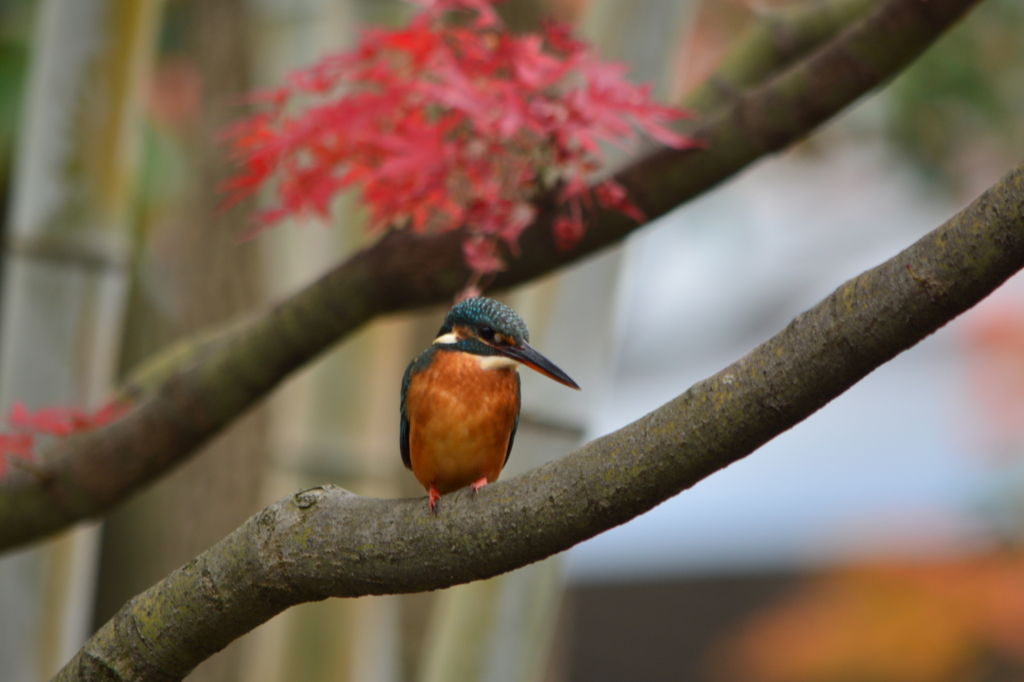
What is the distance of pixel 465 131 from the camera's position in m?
2.29

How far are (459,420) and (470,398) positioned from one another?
0.15 feet

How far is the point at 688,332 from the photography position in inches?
311

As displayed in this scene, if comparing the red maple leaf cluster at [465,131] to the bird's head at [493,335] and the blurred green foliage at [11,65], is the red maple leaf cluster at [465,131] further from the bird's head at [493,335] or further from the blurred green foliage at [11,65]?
the blurred green foliage at [11,65]

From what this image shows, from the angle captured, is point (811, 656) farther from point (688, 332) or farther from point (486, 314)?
point (486, 314)

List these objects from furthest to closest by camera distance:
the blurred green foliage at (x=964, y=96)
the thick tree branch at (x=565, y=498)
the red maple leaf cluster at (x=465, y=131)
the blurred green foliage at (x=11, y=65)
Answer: the blurred green foliage at (x=11, y=65), the blurred green foliage at (x=964, y=96), the red maple leaf cluster at (x=465, y=131), the thick tree branch at (x=565, y=498)

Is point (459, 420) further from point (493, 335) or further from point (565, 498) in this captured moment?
point (565, 498)

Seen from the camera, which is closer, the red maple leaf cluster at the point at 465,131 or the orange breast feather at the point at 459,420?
the orange breast feather at the point at 459,420

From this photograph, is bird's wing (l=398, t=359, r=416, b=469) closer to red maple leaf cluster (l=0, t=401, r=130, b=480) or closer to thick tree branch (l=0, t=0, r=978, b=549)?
thick tree branch (l=0, t=0, r=978, b=549)

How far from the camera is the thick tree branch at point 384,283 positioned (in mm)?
2170

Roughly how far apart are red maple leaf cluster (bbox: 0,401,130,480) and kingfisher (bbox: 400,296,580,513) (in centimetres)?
102

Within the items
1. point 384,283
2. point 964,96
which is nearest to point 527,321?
point 384,283

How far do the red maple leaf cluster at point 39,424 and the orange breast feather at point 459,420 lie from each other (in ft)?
3.33

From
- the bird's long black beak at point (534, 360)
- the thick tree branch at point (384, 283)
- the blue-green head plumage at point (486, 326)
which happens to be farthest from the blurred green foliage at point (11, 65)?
the bird's long black beak at point (534, 360)

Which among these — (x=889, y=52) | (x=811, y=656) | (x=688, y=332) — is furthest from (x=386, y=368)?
(x=688, y=332)
